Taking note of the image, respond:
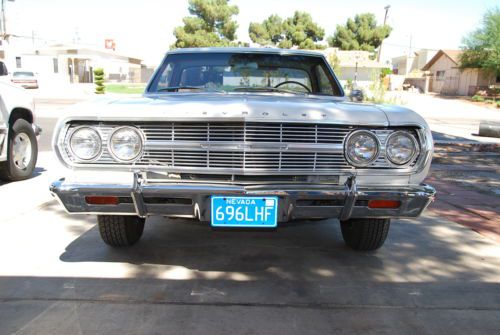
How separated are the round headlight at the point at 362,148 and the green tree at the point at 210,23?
133 feet

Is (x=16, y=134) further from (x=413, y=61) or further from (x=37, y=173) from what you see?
(x=413, y=61)

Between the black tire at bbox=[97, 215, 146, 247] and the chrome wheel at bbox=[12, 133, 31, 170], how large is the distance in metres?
2.92

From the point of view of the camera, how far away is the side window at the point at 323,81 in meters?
4.49

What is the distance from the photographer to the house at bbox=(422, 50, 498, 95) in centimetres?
4003

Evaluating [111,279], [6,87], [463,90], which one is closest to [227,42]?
[463,90]

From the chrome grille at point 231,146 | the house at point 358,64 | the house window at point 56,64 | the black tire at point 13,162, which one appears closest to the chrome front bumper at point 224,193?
the chrome grille at point 231,146

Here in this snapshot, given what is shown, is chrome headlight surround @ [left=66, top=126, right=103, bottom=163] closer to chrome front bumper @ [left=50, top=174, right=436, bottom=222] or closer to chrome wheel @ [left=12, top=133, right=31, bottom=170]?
chrome front bumper @ [left=50, top=174, right=436, bottom=222]

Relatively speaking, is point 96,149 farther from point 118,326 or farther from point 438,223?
point 438,223

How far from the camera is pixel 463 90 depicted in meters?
42.3

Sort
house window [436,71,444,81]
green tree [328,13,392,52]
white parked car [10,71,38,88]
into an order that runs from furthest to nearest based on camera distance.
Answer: green tree [328,13,392,52] → house window [436,71,444,81] → white parked car [10,71,38,88]

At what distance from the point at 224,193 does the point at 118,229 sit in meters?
1.19

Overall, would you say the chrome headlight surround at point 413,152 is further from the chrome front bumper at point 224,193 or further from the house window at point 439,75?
the house window at point 439,75

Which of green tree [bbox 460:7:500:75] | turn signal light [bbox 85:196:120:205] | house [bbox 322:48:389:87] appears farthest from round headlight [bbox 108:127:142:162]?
house [bbox 322:48:389:87]

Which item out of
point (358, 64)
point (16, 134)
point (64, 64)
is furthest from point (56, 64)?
point (16, 134)
